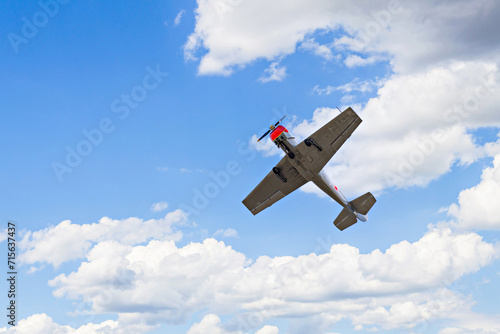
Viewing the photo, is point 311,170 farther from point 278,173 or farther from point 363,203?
point 363,203

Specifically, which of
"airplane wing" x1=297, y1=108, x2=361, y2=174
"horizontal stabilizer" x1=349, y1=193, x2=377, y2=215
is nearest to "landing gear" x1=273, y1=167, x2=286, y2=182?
"airplane wing" x1=297, y1=108, x2=361, y2=174

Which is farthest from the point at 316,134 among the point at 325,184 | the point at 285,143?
the point at 325,184

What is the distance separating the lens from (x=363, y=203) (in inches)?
2170

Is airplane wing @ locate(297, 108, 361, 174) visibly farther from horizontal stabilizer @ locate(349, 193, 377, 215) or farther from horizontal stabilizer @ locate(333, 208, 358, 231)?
horizontal stabilizer @ locate(333, 208, 358, 231)

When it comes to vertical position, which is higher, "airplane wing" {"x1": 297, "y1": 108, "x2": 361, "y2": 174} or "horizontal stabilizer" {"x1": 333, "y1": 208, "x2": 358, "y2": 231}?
"airplane wing" {"x1": 297, "y1": 108, "x2": 361, "y2": 174}

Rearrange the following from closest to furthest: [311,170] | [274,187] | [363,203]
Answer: [311,170], [274,187], [363,203]

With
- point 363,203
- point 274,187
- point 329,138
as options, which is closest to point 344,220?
point 363,203

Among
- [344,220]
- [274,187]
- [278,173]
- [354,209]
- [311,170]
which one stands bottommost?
[344,220]

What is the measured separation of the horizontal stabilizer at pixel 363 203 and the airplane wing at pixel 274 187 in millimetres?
6816

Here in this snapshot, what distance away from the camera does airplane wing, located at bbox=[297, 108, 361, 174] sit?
4603cm

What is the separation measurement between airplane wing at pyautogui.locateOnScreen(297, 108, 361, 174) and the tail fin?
29.1 feet

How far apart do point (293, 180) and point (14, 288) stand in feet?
96.2

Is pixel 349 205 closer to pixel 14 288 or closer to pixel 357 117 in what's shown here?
pixel 357 117

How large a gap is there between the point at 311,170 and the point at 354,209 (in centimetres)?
938
